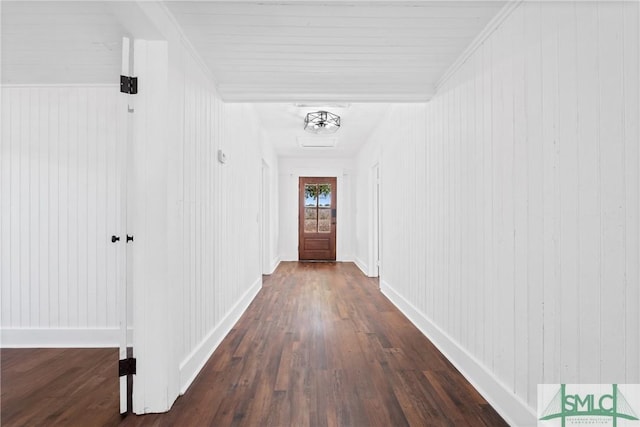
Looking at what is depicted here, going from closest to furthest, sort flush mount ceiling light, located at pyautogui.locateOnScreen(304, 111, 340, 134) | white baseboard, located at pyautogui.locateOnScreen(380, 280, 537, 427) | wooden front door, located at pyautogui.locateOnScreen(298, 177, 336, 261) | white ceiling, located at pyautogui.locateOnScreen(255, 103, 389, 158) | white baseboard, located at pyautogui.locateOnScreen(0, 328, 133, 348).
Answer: white baseboard, located at pyautogui.locateOnScreen(380, 280, 537, 427) → white baseboard, located at pyautogui.locateOnScreen(0, 328, 133, 348) → white ceiling, located at pyautogui.locateOnScreen(255, 103, 389, 158) → flush mount ceiling light, located at pyautogui.locateOnScreen(304, 111, 340, 134) → wooden front door, located at pyautogui.locateOnScreen(298, 177, 336, 261)

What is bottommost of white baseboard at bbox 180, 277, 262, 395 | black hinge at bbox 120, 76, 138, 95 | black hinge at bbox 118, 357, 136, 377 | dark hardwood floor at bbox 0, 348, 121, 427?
dark hardwood floor at bbox 0, 348, 121, 427

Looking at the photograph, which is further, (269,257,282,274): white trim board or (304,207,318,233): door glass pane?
(304,207,318,233): door glass pane

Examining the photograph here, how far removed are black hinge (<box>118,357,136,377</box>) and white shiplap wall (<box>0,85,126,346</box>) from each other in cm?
118

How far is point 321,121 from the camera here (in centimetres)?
437

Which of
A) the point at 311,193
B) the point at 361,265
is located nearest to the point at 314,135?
the point at 311,193

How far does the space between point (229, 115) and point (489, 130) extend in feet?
7.46

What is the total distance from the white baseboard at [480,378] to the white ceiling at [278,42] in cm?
201

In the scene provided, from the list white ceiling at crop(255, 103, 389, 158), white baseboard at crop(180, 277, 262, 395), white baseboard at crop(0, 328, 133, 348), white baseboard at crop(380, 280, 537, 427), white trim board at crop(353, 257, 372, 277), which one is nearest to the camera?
white baseboard at crop(380, 280, 537, 427)

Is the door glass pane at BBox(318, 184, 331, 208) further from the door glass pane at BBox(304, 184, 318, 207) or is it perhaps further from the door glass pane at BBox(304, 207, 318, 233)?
the door glass pane at BBox(304, 207, 318, 233)

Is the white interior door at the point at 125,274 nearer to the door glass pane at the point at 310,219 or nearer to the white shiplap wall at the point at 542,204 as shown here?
the white shiplap wall at the point at 542,204

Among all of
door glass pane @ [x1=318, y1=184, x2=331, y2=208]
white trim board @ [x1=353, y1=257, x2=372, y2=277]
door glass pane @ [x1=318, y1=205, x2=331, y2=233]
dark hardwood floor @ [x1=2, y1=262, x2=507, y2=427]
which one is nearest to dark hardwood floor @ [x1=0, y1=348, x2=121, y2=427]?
dark hardwood floor @ [x1=2, y1=262, x2=507, y2=427]

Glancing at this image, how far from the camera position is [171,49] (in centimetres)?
178

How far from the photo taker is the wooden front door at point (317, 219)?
298 inches
